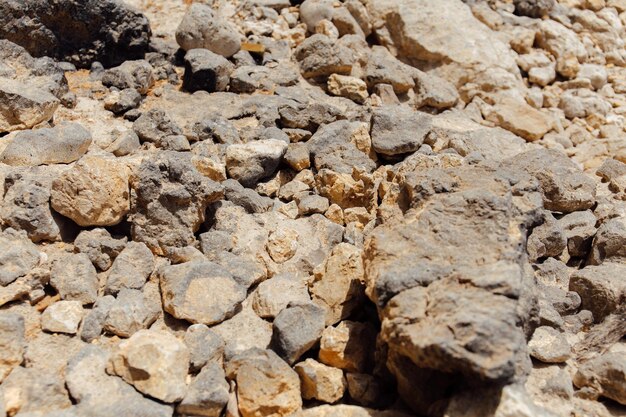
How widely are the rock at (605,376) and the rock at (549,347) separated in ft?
0.34

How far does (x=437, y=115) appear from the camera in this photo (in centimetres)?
507

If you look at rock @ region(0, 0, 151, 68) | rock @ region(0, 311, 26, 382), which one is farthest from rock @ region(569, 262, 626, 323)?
rock @ region(0, 0, 151, 68)

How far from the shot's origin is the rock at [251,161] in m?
3.81

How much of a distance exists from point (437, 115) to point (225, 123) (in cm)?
187

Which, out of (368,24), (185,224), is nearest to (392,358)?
(185,224)

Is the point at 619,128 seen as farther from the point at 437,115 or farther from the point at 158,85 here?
the point at 158,85

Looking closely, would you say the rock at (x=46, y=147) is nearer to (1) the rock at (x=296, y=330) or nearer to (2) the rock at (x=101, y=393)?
(2) the rock at (x=101, y=393)

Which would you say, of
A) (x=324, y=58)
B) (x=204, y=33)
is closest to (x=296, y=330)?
(x=324, y=58)

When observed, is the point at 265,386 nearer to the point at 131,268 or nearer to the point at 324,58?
the point at 131,268

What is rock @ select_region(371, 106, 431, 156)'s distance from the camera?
4.12 meters

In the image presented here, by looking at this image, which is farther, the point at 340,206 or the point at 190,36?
the point at 190,36

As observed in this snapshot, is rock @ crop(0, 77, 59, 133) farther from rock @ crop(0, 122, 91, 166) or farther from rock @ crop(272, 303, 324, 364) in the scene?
Result: rock @ crop(272, 303, 324, 364)

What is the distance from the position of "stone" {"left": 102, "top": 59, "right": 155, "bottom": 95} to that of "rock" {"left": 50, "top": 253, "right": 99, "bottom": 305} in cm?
193

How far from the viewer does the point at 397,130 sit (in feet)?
13.7
